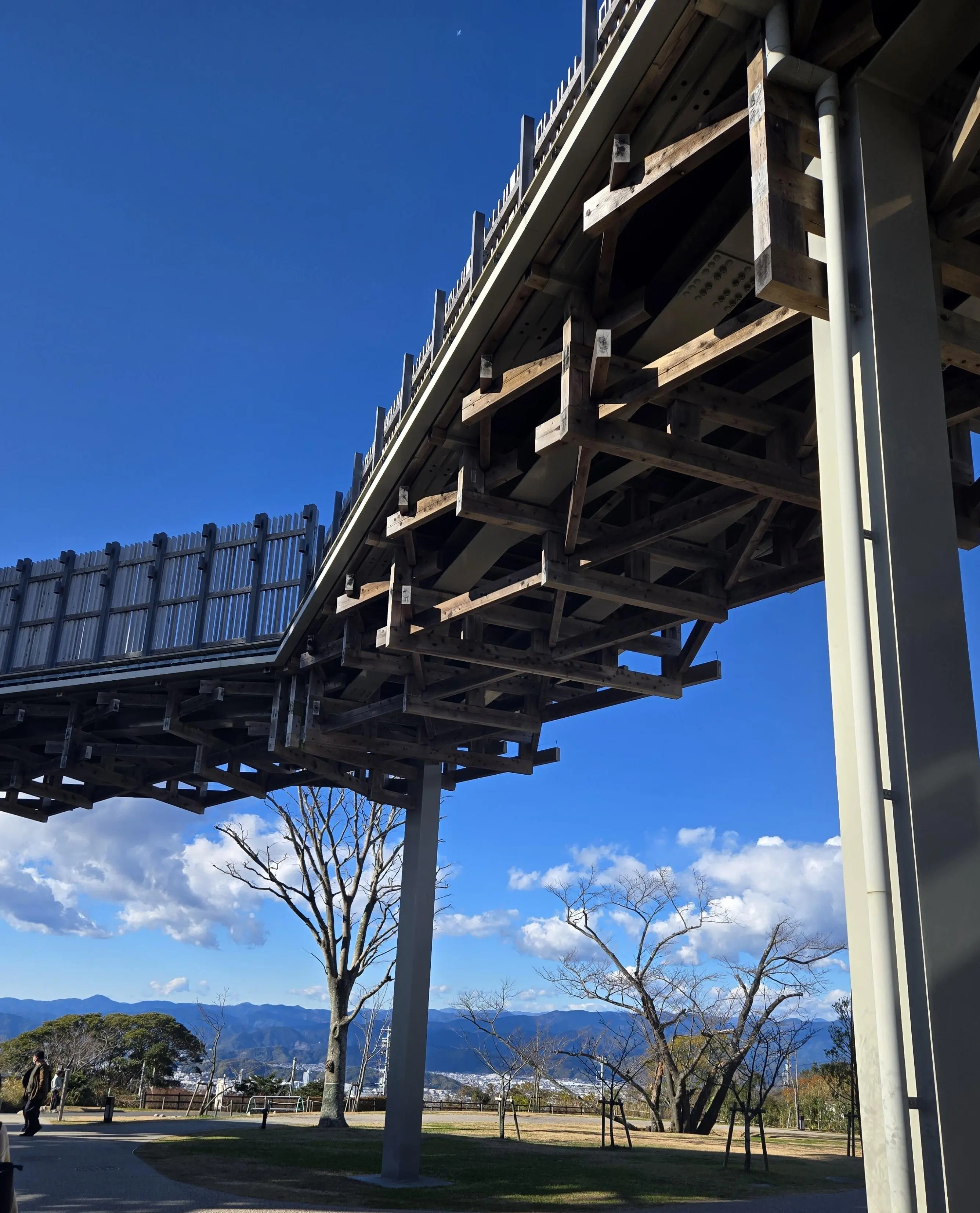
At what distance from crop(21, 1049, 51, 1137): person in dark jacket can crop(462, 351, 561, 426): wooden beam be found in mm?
14309

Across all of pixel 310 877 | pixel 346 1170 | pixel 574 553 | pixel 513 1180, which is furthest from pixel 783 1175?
pixel 310 877

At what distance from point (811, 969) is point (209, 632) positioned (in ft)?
58.6

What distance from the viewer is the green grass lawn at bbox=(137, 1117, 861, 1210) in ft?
40.0

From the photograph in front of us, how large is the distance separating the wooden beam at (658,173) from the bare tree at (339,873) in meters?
23.4

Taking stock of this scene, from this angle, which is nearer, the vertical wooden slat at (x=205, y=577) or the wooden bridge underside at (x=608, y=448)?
the wooden bridge underside at (x=608, y=448)

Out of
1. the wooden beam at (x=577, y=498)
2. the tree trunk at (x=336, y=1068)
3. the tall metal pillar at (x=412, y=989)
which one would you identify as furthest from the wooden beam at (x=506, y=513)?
the tree trunk at (x=336, y=1068)

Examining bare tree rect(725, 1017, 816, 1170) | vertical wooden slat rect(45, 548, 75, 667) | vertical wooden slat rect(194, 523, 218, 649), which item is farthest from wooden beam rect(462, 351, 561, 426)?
bare tree rect(725, 1017, 816, 1170)

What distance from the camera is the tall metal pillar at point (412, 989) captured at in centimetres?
1398

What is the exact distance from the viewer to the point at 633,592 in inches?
377

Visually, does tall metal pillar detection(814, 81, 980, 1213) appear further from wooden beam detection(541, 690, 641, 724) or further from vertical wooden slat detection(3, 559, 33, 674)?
vertical wooden slat detection(3, 559, 33, 674)

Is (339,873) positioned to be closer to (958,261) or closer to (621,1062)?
(621,1062)

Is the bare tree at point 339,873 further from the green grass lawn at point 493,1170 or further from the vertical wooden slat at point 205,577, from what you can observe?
the vertical wooden slat at point 205,577

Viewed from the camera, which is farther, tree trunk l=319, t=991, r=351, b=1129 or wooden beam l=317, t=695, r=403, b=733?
tree trunk l=319, t=991, r=351, b=1129

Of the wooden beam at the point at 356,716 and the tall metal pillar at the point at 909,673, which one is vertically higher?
the wooden beam at the point at 356,716
